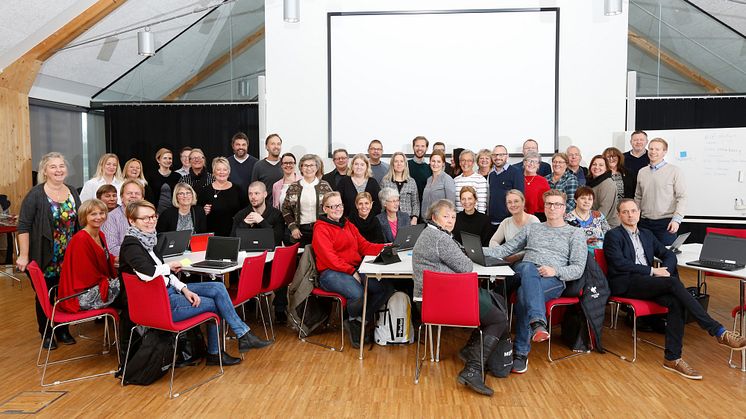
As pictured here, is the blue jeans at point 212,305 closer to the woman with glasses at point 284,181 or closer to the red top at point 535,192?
the woman with glasses at point 284,181

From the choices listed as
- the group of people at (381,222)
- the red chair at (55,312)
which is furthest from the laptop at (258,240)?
the red chair at (55,312)

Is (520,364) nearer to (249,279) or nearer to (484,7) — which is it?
(249,279)

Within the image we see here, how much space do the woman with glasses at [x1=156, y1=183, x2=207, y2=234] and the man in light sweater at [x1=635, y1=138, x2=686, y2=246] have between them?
442cm

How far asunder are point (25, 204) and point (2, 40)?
414cm

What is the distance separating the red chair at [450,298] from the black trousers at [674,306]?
1467 millimetres

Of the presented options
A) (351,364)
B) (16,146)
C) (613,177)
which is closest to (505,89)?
(613,177)

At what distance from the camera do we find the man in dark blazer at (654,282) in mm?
A: 3893

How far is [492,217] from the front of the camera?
5.60 meters

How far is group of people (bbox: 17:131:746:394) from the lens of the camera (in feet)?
12.5

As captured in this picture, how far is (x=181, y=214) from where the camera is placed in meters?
5.09

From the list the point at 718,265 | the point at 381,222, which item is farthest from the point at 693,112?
the point at 381,222

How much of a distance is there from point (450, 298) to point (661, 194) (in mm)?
3063

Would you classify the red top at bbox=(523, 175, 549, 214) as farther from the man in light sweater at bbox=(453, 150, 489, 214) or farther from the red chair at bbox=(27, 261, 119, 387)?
the red chair at bbox=(27, 261, 119, 387)

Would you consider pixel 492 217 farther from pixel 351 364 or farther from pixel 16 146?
pixel 16 146
